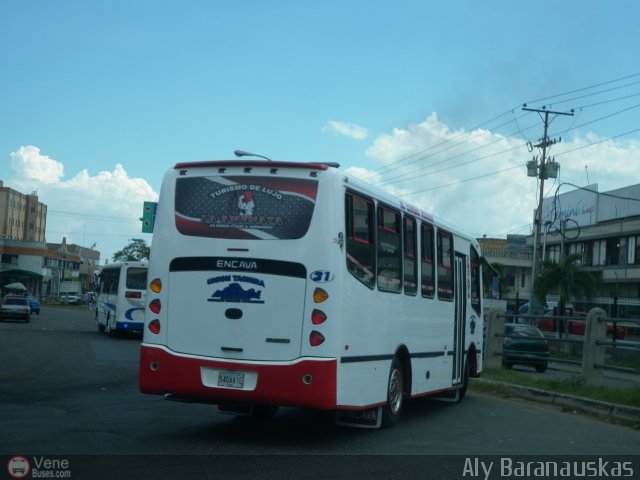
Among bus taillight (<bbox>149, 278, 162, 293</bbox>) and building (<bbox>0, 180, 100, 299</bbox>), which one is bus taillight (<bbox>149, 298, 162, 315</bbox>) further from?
building (<bbox>0, 180, 100, 299</bbox>)

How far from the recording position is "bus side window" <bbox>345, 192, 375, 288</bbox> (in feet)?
33.3

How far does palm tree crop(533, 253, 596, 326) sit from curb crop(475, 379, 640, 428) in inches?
1123

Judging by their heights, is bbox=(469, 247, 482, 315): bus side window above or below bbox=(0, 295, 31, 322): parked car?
above

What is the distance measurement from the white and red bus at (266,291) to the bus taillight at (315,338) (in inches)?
0.4

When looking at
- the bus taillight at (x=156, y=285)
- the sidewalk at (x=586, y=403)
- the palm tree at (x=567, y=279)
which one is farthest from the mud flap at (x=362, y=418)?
the palm tree at (x=567, y=279)

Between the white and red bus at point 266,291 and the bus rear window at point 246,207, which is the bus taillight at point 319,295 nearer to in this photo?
the white and red bus at point 266,291

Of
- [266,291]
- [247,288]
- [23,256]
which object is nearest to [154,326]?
[247,288]

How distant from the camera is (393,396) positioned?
1155 centimetres

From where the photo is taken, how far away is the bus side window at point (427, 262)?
42.3 feet

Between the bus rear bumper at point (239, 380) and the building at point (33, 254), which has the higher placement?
the building at point (33, 254)

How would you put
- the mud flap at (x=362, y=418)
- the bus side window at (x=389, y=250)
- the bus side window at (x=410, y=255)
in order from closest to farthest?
the mud flap at (x=362, y=418), the bus side window at (x=389, y=250), the bus side window at (x=410, y=255)

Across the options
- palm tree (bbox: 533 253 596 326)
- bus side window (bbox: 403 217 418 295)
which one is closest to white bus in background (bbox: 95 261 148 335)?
palm tree (bbox: 533 253 596 326)

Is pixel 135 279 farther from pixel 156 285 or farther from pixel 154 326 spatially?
pixel 154 326

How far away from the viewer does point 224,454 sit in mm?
8938
